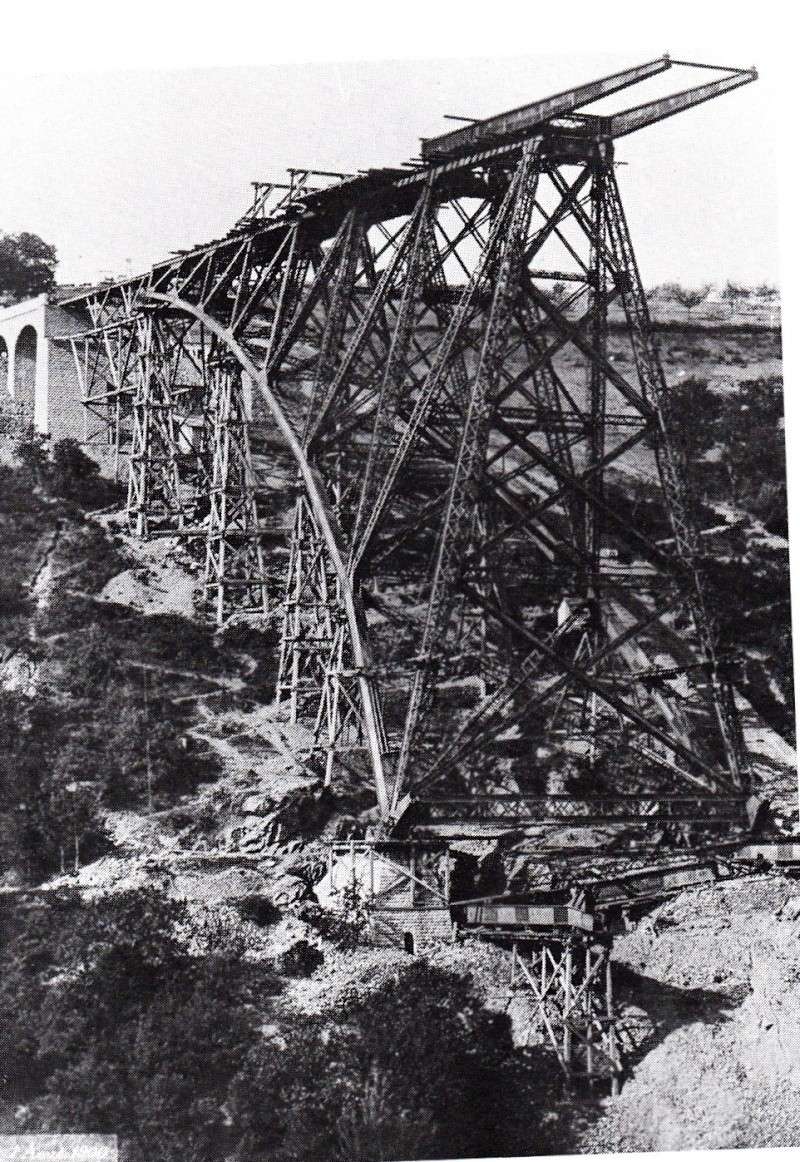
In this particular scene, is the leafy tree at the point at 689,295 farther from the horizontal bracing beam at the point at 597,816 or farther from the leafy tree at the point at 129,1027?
the leafy tree at the point at 129,1027

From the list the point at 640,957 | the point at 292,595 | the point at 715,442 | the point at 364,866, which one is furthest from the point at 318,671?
the point at 715,442

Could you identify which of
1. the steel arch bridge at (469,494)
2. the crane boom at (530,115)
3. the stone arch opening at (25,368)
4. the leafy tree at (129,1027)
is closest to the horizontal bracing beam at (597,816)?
the steel arch bridge at (469,494)

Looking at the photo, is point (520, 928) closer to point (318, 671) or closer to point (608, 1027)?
point (608, 1027)

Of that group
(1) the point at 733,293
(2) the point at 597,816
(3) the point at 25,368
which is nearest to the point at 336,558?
(2) the point at 597,816

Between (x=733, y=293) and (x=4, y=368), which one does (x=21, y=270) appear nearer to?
(x=4, y=368)

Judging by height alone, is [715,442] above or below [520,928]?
above

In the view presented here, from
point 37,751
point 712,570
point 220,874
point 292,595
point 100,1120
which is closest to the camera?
point 100,1120
